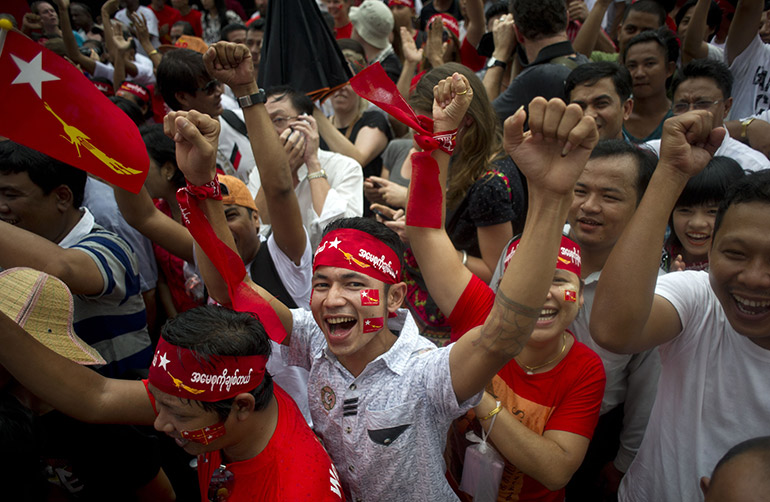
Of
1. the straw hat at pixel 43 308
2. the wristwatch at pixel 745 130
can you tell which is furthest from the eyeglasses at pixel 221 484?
the wristwatch at pixel 745 130

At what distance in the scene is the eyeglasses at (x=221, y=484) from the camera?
174 cm

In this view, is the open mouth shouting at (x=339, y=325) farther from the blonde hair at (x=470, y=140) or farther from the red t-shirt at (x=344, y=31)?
the red t-shirt at (x=344, y=31)

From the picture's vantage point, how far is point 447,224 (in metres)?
2.88

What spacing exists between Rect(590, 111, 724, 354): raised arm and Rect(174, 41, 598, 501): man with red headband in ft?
1.00

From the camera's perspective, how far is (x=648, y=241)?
151 centimetres

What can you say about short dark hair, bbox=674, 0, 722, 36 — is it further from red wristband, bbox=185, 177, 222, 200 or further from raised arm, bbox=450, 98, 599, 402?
red wristband, bbox=185, 177, 222, 200

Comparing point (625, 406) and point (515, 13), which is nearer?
point (625, 406)

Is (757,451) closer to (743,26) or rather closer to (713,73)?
(713,73)

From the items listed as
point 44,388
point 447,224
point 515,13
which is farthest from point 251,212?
point 515,13

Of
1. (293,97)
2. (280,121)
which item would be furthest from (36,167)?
(293,97)

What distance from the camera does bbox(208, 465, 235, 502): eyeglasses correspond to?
174 cm

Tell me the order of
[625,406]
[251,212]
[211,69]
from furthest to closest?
[251,212] < [625,406] < [211,69]

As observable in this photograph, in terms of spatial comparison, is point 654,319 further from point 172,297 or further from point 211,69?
point 172,297

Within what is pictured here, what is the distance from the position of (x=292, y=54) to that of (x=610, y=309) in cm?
323
